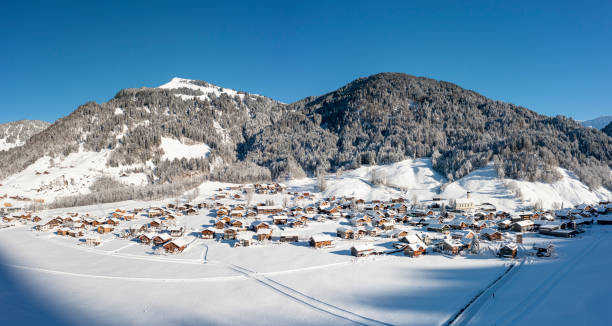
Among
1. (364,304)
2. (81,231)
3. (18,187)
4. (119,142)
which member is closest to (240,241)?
(364,304)

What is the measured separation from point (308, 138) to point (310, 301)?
430 ft

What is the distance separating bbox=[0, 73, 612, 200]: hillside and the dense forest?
1.62ft

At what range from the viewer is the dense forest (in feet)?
300

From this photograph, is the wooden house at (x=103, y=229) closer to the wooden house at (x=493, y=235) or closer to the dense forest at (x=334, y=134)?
the wooden house at (x=493, y=235)

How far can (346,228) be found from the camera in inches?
1640

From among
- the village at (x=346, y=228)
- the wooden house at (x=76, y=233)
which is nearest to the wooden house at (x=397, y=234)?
the village at (x=346, y=228)

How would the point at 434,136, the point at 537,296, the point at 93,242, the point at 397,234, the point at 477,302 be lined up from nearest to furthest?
the point at 477,302 → the point at 537,296 → the point at 93,242 → the point at 397,234 → the point at 434,136

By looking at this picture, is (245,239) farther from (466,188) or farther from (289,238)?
(466,188)

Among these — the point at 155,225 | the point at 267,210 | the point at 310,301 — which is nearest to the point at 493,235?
the point at 310,301

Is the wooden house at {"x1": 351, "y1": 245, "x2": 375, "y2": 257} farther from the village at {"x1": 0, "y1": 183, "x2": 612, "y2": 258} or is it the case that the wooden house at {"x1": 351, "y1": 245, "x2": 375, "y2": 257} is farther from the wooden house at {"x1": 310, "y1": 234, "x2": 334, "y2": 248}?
the wooden house at {"x1": 310, "y1": 234, "x2": 334, "y2": 248}

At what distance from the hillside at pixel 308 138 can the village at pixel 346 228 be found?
35.7 m

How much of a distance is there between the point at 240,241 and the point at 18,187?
94.1 metres

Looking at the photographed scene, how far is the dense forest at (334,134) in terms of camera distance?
91.4m

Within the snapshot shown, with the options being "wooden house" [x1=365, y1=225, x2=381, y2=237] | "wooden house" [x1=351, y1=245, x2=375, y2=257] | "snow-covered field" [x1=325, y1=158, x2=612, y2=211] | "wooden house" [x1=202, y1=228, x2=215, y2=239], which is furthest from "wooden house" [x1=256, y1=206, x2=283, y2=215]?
"wooden house" [x1=351, y1=245, x2=375, y2=257]
